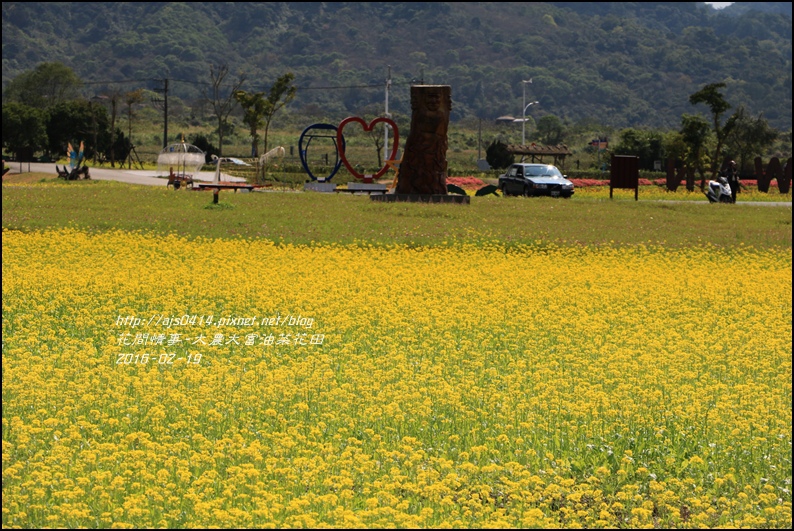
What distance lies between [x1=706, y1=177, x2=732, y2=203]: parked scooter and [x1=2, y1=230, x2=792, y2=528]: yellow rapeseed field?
64.5 ft

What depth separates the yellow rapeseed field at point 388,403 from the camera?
6848 millimetres

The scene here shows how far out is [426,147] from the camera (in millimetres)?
31203

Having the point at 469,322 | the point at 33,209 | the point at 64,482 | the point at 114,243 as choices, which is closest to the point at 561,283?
the point at 469,322

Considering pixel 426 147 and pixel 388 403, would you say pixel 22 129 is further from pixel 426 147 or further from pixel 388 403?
pixel 388 403

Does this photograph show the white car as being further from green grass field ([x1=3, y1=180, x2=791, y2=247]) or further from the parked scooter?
green grass field ([x1=3, y1=180, x2=791, y2=247])

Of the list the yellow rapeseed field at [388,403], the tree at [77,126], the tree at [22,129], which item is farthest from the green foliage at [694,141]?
the tree at [22,129]

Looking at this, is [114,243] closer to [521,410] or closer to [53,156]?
[521,410]

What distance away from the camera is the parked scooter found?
34656mm

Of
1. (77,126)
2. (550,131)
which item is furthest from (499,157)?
(550,131)

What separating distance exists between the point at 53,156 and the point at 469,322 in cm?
6822

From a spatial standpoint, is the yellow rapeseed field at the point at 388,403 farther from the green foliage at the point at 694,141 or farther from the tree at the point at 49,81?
the tree at the point at 49,81

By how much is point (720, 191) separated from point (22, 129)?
49670 millimetres

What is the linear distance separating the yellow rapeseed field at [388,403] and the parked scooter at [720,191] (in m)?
19.7

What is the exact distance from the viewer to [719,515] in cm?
699
